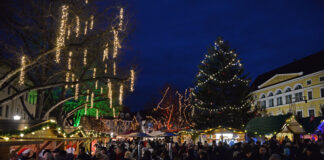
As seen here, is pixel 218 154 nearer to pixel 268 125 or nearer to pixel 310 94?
pixel 268 125

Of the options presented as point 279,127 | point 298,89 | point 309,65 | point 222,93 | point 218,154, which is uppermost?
point 309,65

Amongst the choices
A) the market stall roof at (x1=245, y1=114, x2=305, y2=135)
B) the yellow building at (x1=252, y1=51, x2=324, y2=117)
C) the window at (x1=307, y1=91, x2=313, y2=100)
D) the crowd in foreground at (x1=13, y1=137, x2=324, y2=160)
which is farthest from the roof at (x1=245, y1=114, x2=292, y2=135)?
the window at (x1=307, y1=91, x2=313, y2=100)

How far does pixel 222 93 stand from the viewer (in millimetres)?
36062

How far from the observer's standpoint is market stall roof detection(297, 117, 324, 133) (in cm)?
2423

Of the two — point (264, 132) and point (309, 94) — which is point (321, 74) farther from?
point (264, 132)

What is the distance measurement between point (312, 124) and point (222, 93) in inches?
493

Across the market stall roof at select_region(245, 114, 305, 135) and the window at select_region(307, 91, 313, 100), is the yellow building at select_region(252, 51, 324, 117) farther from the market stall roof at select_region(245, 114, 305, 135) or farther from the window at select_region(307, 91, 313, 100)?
the market stall roof at select_region(245, 114, 305, 135)

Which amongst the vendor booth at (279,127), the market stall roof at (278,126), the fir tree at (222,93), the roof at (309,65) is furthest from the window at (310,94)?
the market stall roof at (278,126)

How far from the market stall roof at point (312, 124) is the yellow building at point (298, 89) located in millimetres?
13894

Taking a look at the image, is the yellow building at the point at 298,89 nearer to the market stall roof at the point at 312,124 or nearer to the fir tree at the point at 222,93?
the fir tree at the point at 222,93

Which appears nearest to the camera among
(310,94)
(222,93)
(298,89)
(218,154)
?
(218,154)

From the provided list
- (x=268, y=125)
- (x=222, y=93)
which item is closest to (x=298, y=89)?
(x=222, y=93)

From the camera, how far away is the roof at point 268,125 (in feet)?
75.3

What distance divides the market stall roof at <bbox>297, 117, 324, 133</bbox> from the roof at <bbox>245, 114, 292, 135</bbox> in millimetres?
3242
